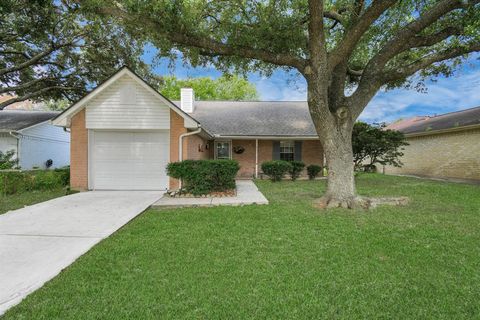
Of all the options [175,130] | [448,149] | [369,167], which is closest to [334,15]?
[175,130]

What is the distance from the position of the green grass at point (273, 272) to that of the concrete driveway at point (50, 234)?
0.25m

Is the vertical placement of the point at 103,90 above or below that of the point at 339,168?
above

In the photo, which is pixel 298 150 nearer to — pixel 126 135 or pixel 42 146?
pixel 126 135

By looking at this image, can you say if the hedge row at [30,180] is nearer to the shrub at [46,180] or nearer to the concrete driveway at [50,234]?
the shrub at [46,180]

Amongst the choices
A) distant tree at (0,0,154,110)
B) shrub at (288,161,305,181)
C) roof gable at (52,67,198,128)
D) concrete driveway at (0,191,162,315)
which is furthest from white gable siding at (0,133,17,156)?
shrub at (288,161,305,181)

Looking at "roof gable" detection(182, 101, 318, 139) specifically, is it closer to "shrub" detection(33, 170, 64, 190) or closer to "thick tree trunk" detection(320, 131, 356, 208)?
"thick tree trunk" detection(320, 131, 356, 208)

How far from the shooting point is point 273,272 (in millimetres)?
3324

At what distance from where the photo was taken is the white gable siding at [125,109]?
32.3 feet

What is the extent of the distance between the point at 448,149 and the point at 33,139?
2505 centimetres

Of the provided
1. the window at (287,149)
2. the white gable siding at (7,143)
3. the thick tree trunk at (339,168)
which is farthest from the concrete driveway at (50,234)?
the white gable siding at (7,143)

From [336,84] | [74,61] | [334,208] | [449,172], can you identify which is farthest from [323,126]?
[74,61]

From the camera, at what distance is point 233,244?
170 inches

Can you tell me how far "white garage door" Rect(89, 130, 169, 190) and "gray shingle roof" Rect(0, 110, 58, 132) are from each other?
28.3ft

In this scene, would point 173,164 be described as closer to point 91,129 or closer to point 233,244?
point 91,129
